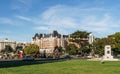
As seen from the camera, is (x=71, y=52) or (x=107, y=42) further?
(x=71, y=52)

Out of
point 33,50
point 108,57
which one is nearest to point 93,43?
point 33,50

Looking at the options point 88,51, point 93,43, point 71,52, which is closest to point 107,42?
point 93,43

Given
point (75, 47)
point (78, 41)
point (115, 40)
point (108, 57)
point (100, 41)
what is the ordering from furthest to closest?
1. point (75, 47)
2. point (78, 41)
3. point (100, 41)
4. point (115, 40)
5. point (108, 57)

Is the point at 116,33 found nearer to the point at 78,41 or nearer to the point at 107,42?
the point at 107,42

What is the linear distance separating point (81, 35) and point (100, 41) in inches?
564

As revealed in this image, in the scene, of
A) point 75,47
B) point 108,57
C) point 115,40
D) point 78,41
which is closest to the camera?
point 108,57

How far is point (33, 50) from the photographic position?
154 m

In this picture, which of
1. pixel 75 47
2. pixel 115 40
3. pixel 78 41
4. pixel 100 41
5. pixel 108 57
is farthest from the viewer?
pixel 75 47

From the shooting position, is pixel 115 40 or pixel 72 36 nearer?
pixel 115 40

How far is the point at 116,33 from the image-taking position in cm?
12450

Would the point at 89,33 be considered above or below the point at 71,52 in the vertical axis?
above

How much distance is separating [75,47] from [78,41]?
13.3 metres

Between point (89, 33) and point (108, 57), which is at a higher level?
point (89, 33)

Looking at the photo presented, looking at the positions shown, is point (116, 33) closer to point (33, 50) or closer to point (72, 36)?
point (72, 36)
